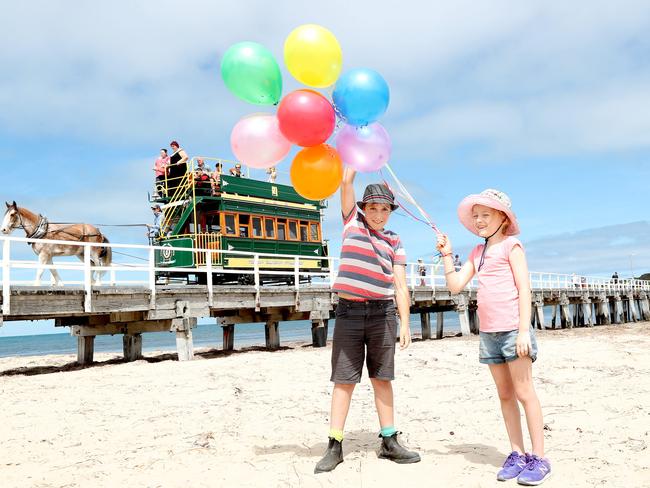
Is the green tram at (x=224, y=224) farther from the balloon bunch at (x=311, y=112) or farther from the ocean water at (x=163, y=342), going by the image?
the balloon bunch at (x=311, y=112)

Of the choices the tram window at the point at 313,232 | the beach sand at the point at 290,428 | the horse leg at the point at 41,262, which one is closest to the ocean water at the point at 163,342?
the tram window at the point at 313,232

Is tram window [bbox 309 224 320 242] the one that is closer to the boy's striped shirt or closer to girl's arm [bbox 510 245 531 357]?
the boy's striped shirt

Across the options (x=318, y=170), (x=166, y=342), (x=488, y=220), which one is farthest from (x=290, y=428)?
(x=166, y=342)

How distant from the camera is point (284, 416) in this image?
18.1ft

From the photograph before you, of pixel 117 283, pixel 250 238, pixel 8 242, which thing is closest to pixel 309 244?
pixel 250 238

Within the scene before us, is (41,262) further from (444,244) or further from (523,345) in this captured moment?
(523,345)

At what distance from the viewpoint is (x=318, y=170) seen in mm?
4062

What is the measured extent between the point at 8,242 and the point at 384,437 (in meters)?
7.70

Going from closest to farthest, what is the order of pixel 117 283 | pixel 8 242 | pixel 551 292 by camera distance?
pixel 8 242 → pixel 117 283 → pixel 551 292

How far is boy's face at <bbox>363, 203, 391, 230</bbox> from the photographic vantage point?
402 cm

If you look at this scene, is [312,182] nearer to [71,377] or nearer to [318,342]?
[71,377]

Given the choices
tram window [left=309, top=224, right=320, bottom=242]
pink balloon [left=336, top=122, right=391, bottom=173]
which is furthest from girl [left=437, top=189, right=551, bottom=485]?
tram window [left=309, top=224, right=320, bottom=242]

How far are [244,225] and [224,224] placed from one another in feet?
2.83

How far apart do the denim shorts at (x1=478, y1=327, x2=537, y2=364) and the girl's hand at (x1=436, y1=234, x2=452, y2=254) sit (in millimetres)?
573
